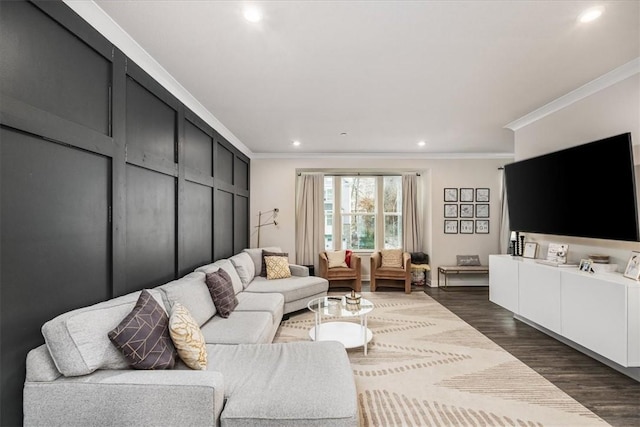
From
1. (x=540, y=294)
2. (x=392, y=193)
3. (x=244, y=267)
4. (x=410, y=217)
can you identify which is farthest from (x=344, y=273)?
(x=540, y=294)

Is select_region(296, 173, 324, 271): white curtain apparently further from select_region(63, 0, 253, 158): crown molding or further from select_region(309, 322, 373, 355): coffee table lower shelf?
select_region(63, 0, 253, 158): crown molding

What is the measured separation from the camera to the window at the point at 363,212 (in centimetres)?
688

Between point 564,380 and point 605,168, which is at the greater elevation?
point 605,168

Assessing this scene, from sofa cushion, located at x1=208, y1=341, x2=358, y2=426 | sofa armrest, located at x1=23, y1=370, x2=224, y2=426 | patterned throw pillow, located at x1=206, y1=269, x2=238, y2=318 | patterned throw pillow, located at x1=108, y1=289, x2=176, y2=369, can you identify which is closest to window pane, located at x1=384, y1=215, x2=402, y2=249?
patterned throw pillow, located at x1=206, y1=269, x2=238, y2=318

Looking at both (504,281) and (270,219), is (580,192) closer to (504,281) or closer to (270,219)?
(504,281)

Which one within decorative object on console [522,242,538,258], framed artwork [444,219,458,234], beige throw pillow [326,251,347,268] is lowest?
beige throw pillow [326,251,347,268]

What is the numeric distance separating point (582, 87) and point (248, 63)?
127 inches

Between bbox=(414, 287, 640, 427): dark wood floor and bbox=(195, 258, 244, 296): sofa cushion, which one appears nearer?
bbox=(414, 287, 640, 427): dark wood floor

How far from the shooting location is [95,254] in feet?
6.26

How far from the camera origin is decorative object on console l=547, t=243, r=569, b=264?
3.45m

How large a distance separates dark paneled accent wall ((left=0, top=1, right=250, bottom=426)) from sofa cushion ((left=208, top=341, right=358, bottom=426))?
93 cm

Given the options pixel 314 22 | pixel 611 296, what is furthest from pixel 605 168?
pixel 314 22

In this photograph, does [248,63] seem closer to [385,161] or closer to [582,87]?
[582,87]

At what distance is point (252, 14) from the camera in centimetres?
191
